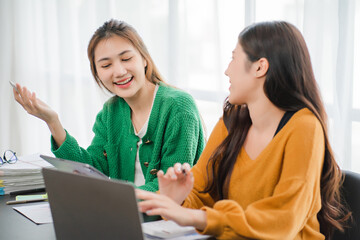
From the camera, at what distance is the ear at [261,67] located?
1.25 m

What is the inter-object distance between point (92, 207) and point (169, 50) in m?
2.15

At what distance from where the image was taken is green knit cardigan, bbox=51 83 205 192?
1761 mm

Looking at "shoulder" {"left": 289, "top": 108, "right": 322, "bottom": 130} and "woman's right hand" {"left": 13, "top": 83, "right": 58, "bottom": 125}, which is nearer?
"shoulder" {"left": 289, "top": 108, "right": 322, "bottom": 130}

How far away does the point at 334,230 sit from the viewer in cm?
133

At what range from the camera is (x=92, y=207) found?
1.00m

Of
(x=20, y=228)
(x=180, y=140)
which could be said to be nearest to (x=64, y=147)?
(x=180, y=140)

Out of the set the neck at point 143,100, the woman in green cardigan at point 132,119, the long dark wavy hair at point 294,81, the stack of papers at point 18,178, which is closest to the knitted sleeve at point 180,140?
the woman in green cardigan at point 132,119

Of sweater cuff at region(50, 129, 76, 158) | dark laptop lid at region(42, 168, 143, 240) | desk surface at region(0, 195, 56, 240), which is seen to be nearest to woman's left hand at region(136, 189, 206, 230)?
dark laptop lid at region(42, 168, 143, 240)

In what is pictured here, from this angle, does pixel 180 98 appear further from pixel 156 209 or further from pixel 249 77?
pixel 156 209

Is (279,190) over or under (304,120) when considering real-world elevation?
under

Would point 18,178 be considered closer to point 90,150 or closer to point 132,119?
point 90,150

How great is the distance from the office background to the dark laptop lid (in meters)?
1.01

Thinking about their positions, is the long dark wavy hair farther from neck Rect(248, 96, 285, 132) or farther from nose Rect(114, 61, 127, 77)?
nose Rect(114, 61, 127, 77)

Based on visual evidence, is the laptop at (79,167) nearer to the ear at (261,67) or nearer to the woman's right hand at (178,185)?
the woman's right hand at (178,185)
